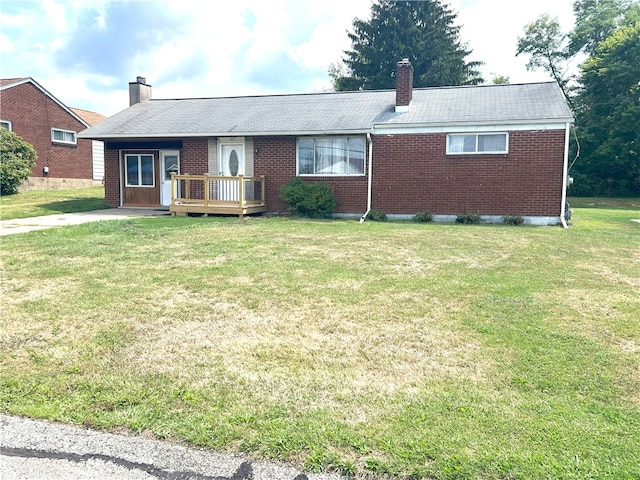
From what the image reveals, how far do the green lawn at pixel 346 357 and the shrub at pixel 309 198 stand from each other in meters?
7.48

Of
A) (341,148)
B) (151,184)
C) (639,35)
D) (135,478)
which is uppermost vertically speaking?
(639,35)

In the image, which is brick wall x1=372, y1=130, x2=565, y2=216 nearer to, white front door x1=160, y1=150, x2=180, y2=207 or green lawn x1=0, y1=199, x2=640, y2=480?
green lawn x1=0, y1=199, x2=640, y2=480

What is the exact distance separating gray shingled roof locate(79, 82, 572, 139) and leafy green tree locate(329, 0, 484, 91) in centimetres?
1975

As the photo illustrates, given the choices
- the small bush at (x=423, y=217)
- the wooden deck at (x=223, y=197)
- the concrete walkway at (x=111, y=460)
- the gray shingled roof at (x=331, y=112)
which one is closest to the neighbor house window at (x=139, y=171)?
the gray shingled roof at (x=331, y=112)

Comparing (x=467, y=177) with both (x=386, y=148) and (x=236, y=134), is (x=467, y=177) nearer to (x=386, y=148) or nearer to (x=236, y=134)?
(x=386, y=148)

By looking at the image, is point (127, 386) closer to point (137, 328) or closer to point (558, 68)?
point (137, 328)

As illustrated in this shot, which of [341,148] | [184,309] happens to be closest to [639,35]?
[341,148]

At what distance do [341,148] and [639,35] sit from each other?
22975 millimetres

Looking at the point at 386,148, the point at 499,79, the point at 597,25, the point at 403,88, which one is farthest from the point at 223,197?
the point at 499,79

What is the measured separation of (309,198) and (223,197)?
2712mm

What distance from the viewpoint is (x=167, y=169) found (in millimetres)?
17906

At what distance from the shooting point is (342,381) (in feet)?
11.7

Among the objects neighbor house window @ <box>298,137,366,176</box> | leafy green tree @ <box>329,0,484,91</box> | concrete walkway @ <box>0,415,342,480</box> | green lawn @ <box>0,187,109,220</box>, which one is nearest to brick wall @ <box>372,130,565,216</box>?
neighbor house window @ <box>298,137,366,176</box>

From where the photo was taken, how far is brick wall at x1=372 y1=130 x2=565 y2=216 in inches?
557
